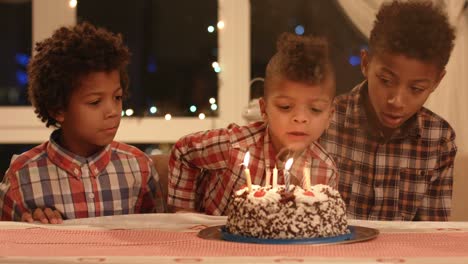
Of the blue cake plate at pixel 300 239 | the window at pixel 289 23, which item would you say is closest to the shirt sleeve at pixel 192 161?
the blue cake plate at pixel 300 239

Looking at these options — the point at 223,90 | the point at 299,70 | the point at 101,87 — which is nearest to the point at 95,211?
the point at 101,87

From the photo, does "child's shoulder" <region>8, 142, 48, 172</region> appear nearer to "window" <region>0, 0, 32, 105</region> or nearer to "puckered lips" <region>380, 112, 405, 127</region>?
"puckered lips" <region>380, 112, 405, 127</region>

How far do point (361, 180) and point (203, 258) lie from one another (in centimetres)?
99

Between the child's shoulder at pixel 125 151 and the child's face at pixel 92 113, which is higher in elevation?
the child's face at pixel 92 113

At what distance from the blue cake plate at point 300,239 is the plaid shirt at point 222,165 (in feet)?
1.45

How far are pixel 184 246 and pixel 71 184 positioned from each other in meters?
0.70

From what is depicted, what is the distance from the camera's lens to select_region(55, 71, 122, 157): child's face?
76.0 inches

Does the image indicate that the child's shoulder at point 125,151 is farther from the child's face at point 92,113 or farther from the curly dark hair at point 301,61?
the curly dark hair at point 301,61

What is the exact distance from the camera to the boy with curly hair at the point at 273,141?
189 cm

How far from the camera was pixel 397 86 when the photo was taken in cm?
204

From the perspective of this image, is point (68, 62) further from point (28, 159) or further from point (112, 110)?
point (28, 159)

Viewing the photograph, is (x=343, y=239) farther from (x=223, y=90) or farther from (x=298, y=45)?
(x=223, y=90)

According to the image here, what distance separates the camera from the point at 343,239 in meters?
1.36

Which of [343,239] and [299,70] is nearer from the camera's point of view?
[343,239]
